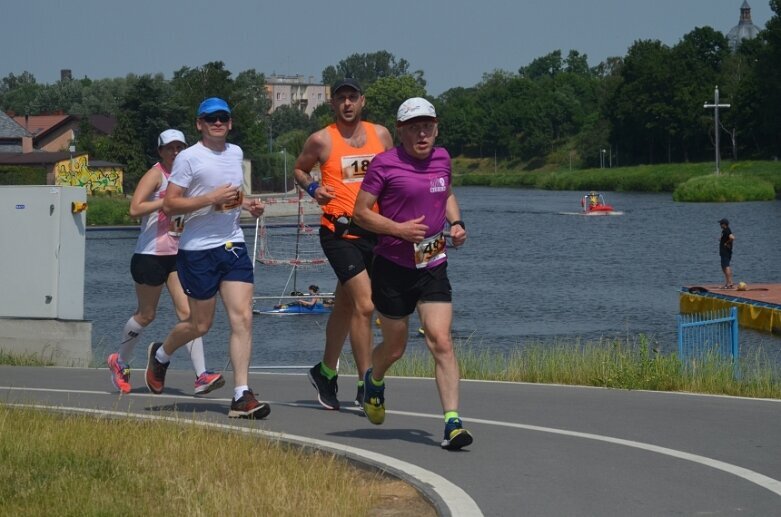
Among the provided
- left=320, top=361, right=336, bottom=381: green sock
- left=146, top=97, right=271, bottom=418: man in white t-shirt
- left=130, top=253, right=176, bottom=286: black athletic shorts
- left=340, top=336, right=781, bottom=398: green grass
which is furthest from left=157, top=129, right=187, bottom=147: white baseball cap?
left=340, top=336, right=781, bottom=398: green grass

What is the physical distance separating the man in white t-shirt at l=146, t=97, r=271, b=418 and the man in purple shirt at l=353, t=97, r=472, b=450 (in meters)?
1.31

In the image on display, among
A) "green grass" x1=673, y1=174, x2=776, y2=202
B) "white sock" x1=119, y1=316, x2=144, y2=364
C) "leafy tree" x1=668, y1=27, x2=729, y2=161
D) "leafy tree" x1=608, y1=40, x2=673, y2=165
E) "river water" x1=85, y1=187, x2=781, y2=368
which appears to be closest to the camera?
"white sock" x1=119, y1=316, x2=144, y2=364

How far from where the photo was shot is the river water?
107 ft

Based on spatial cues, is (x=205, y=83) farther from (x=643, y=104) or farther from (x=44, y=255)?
(x=44, y=255)

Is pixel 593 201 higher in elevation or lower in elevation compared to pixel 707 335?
higher

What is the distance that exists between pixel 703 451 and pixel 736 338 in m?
8.33

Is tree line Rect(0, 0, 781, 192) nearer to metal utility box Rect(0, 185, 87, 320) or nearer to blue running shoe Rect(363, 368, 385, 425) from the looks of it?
metal utility box Rect(0, 185, 87, 320)

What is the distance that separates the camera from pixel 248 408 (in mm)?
9305

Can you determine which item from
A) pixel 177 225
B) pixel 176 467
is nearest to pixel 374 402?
pixel 176 467

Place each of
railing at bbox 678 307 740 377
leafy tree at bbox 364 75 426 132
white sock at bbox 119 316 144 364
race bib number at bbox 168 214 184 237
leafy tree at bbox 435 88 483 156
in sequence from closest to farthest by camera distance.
A: race bib number at bbox 168 214 184 237
white sock at bbox 119 316 144 364
railing at bbox 678 307 740 377
leafy tree at bbox 364 75 426 132
leafy tree at bbox 435 88 483 156

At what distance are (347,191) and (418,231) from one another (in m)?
1.59

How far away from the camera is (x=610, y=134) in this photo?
507 feet

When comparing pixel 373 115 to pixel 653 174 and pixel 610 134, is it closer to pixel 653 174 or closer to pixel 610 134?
pixel 610 134

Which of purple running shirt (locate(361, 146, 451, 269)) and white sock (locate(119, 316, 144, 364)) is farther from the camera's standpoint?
white sock (locate(119, 316, 144, 364))
